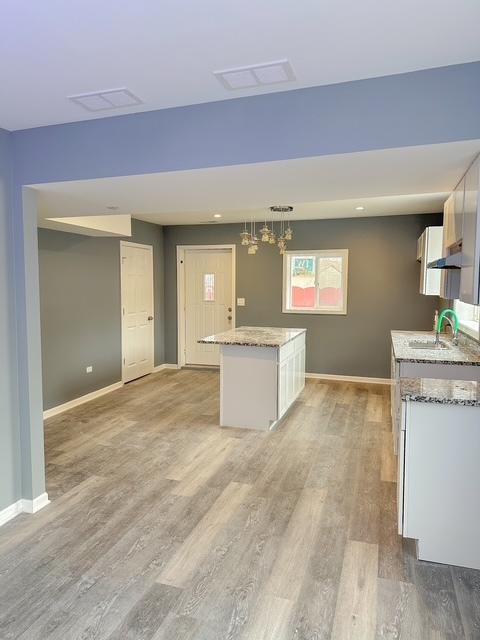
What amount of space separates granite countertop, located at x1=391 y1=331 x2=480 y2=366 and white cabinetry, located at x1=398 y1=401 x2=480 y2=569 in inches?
Answer: 46.4

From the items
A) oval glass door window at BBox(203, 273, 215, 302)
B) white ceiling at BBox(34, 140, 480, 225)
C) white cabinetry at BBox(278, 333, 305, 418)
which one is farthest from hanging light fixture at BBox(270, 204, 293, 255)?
white ceiling at BBox(34, 140, 480, 225)

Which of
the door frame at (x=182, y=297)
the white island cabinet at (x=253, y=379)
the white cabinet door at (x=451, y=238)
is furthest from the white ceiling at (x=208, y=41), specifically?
the door frame at (x=182, y=297)

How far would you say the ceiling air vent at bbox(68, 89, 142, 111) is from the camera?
2.21 meters

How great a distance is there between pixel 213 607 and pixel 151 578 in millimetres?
388

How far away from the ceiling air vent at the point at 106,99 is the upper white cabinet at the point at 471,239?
177 centimetres

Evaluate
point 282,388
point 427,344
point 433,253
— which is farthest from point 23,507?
point 433,253

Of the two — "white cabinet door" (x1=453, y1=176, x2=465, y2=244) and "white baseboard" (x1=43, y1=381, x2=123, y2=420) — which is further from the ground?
"white cabinet door" (x1=453, y1=176, x2=465, y2=244)

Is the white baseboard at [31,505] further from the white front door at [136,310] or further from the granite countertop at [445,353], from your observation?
the white front door at [136,310]

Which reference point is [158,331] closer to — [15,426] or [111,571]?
[15,426]

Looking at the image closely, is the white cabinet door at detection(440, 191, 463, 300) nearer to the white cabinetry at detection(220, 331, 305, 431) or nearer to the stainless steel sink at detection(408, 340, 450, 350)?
the stainless steel sink at detection(408, 340, 450, 350)

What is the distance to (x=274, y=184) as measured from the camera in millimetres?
2705

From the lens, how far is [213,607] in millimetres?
2049

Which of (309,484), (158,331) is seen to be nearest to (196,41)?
(309,484)

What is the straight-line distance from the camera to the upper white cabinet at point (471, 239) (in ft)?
6.93
